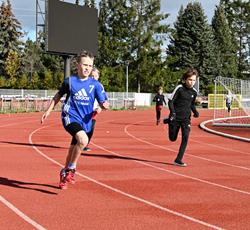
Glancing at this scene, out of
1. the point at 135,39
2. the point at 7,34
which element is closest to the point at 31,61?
the point at 7,34

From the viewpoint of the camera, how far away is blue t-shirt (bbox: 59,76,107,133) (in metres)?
7.42

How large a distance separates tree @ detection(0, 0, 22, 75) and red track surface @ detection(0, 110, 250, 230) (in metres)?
60.4

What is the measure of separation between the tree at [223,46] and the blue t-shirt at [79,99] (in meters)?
75.6

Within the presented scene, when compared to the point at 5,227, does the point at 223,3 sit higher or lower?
higher

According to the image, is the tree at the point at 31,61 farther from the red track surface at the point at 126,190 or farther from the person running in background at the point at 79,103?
the person running in background at the point at 79,103

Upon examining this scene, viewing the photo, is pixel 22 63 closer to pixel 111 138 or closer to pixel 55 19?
pixel 55 19

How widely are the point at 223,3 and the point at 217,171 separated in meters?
92.1

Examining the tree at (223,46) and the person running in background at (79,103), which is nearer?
the person running in background at (79,103)

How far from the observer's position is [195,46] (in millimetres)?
77062

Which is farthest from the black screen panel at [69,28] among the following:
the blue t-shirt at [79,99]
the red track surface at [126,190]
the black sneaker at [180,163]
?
the blue t-shirt at [79,99]

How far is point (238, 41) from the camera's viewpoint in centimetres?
9444

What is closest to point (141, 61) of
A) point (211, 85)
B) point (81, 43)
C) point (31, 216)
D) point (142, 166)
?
point (211, 85)

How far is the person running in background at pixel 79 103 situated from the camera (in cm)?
735

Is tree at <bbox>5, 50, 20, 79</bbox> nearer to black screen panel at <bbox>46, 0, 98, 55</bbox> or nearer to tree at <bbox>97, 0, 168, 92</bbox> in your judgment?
tree at <bbox>97, 0, 168, 92</bbox>
